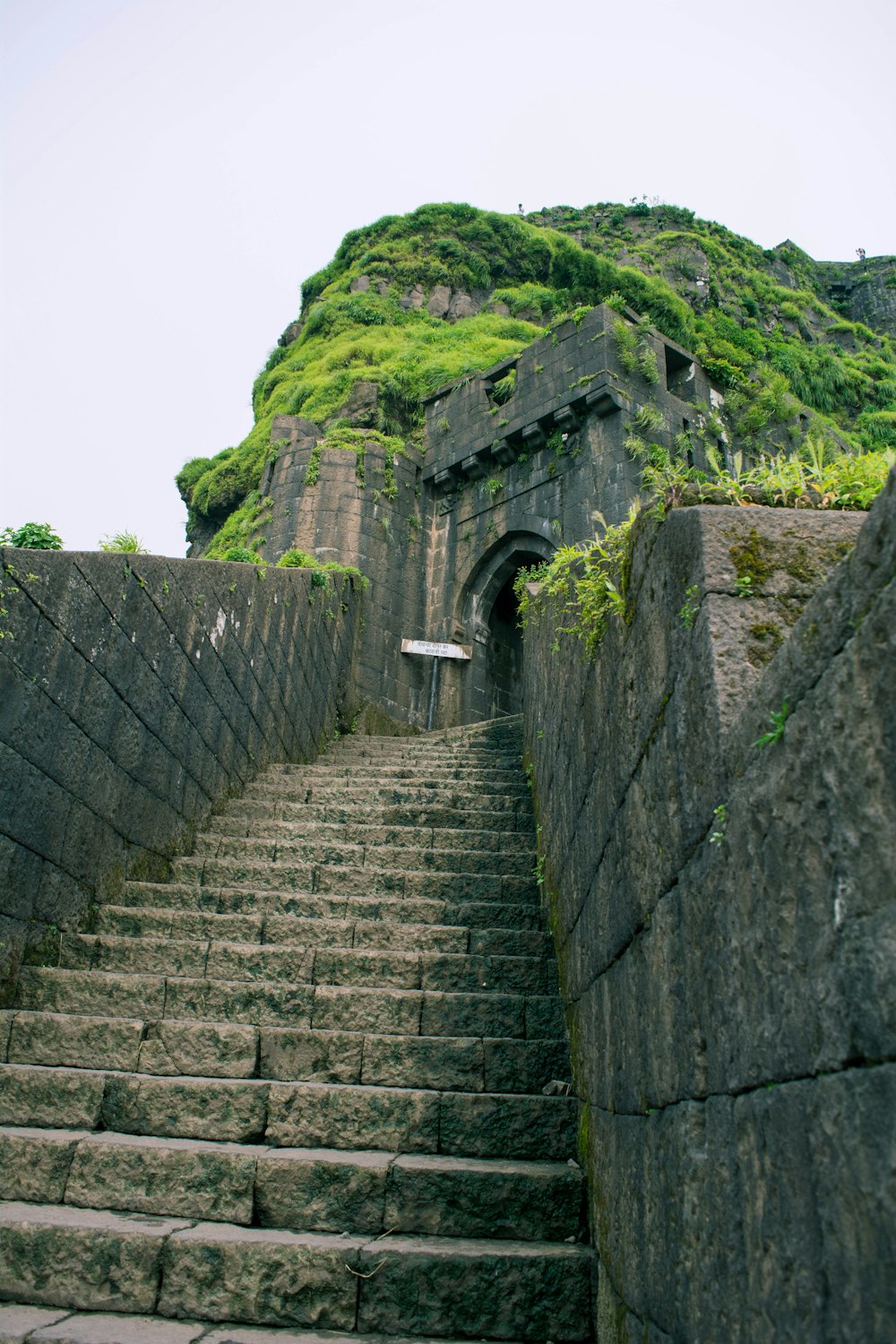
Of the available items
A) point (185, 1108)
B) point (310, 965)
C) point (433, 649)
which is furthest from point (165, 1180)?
point (433, 649)

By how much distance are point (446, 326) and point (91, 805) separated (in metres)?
16.6

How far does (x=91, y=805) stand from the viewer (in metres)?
4.77

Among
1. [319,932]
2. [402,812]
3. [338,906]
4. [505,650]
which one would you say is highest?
[505,650]

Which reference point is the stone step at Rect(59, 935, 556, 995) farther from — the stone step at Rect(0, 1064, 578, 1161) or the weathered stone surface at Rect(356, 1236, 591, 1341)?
the weathered stone surface at Rect(356, 1236, 591, 1341)

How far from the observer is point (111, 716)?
4.93 metres

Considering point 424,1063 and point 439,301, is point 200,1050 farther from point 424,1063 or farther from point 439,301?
point 439,301

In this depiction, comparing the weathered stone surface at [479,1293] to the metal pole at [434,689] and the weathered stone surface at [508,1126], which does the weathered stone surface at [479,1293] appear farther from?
the metal pole at [434,689]

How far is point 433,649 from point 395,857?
861 cm

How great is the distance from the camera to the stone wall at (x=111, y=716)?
13.6 ft

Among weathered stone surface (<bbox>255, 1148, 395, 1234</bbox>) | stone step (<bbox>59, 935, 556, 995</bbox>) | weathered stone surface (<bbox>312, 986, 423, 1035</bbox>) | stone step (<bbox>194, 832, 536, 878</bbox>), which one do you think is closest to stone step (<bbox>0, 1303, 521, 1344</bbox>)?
weathered stone surface (<bbox>255, 1148, 395, 1234</bbox>)

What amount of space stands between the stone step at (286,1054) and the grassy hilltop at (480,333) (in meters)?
11.9

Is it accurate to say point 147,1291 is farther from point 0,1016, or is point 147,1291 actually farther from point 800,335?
point 800,335

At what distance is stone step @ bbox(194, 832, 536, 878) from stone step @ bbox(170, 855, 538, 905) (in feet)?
0.44

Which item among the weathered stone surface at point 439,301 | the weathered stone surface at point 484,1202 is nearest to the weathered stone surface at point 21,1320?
the weathered stone surface at point 484,1202
